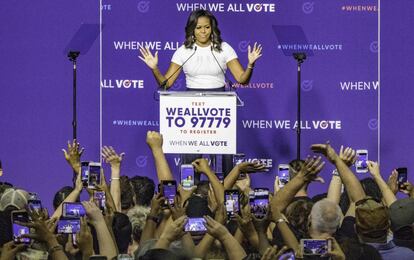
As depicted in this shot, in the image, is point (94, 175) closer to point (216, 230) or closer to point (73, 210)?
point (73, 210)

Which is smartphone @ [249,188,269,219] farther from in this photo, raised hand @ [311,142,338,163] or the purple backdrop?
the purple backdrop

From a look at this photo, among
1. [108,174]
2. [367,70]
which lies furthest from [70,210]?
[367,70]

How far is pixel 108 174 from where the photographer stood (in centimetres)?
1273

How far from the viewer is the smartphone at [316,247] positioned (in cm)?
584

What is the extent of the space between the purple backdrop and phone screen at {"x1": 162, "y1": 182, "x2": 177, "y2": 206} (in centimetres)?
519

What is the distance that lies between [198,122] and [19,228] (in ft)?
13.0

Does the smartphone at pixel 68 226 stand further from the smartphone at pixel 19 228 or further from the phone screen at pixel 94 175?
the phone screen at pixel 94 175

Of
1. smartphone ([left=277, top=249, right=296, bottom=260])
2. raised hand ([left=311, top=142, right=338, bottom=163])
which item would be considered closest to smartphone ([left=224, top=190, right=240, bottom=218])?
raised hand ([left=311, top=142, right=338, bottom=163])

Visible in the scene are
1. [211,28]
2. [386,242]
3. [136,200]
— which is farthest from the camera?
[211,28]

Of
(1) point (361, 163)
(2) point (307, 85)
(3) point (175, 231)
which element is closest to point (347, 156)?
(1) point (361, 163)

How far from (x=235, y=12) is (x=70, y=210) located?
6.31 m

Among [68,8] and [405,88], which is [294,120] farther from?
[68,8]

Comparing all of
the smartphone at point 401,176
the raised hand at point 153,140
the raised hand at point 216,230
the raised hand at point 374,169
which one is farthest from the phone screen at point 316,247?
the raised hand at point 153,140

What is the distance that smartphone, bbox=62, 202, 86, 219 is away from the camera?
688cm
